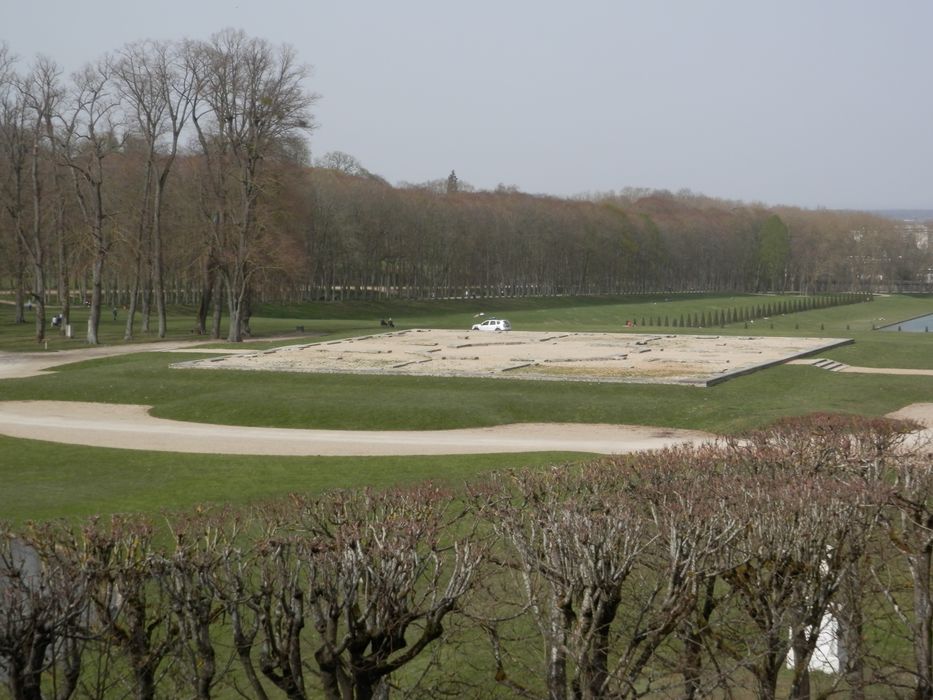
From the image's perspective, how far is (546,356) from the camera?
55781 millimetres

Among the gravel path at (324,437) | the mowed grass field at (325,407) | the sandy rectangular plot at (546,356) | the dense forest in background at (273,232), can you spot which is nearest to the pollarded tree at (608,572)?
the mowed grass field at (325,407)

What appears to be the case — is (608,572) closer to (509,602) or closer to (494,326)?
(509,602)

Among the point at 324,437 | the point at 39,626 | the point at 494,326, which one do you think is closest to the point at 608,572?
the point at 39,626

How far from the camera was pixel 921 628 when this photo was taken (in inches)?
499

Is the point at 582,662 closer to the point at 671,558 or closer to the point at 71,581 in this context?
the point at 671,558

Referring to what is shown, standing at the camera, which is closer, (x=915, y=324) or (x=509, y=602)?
(x=509, y=602)

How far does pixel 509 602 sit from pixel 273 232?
197 feet

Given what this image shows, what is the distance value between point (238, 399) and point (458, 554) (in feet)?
101

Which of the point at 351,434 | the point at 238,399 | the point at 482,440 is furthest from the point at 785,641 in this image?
the point at 238,399

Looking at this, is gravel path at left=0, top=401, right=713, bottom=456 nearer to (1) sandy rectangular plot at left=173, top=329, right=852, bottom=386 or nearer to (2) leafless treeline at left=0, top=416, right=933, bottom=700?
(1) sandy rectangular plot at left=173, top=329, right=852, bottom=386

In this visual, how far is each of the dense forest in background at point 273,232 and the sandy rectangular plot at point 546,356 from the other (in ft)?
36.2

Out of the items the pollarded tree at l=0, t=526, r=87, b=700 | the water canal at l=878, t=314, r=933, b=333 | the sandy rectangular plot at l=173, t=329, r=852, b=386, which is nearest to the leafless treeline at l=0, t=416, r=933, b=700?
the pollarded tree at l=0, t=526, r=87, b=700

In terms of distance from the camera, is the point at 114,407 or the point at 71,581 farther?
the point at 114,407

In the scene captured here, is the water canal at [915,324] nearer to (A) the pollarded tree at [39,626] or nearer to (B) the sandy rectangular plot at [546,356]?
(B) the sandy rectangular plot at [546,356]
